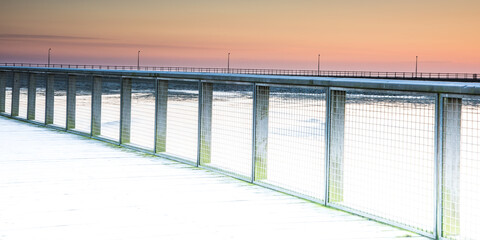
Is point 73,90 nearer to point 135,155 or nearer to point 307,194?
point 135,155

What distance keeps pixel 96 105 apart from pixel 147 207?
4764mm

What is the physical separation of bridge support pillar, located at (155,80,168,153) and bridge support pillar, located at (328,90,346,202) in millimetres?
3025

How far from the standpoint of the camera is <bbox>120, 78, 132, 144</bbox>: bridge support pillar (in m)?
8.01

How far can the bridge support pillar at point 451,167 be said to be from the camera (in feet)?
12.3

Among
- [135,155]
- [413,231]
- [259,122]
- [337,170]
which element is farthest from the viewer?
[135,155]

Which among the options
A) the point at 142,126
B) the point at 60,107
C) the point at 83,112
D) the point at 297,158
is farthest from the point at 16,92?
the point at 60,107

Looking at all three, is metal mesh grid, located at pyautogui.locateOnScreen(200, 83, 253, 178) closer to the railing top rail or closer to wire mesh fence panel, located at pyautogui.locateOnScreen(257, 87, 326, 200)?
the railing top rail

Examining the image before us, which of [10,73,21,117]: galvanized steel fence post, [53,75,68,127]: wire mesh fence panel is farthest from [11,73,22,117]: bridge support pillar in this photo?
[53,75,68,127]: wire mesh fence panel

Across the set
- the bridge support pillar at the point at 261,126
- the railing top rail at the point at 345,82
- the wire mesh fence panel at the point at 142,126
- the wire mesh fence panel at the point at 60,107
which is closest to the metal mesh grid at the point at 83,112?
the wire mesh fence panel at the point at 60,107

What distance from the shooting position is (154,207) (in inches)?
178

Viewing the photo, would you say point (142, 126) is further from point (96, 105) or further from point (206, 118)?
point (206, 118)

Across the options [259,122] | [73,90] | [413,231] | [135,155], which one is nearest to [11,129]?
[73,90]

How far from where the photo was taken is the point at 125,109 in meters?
8.07

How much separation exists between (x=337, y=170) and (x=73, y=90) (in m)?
6.30
